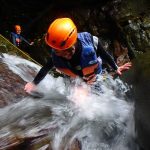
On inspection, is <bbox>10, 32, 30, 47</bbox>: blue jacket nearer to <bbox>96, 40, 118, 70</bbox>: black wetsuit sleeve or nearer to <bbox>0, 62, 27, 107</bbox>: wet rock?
<bbox>0, 62, 27, 107</bbox>: wet rock

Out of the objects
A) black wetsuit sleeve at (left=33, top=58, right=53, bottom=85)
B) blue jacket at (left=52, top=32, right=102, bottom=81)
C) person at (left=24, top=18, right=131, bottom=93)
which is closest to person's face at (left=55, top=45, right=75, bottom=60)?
person at (left=24, top=18, right=131, bottom=93)

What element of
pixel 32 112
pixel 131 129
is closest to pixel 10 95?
pixel 32 112

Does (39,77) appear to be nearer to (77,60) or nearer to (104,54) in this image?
(77,60)

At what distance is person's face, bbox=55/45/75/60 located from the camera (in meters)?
5.27

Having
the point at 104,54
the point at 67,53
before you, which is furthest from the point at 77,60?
the point at 104,54

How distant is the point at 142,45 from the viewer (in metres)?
12.0

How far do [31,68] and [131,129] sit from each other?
9.55 ft

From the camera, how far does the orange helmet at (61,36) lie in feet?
16.7

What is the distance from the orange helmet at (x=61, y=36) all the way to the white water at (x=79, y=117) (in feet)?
2.98

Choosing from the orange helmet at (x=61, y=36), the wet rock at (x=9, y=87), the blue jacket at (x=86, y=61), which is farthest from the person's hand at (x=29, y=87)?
the orange helmet at (x=61, y=36)

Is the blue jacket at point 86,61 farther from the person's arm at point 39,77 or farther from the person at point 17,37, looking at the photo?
the person at point 17,37

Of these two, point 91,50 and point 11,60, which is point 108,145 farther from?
point 11,60

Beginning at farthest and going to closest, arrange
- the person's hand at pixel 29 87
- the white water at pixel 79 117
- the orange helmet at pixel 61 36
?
1. the person's hand at pixel 29 87
2. the orange helmet at pixel 61 36
3. the white water at pixel 79 117

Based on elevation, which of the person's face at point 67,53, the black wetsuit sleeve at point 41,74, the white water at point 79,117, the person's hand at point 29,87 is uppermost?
the person's face at point 67,53
